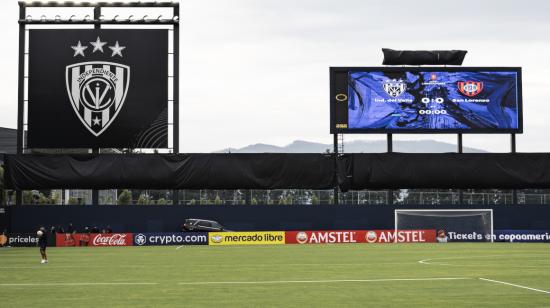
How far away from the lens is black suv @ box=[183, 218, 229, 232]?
6338 centimetres

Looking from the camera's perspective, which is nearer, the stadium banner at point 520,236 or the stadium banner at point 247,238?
the stadium banner at point 247,238

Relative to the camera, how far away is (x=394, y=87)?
6194 centimetres

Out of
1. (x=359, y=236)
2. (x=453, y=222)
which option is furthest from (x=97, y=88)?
(x=453, y=222)

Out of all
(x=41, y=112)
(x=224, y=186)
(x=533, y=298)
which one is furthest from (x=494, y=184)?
(x=533, y=298)

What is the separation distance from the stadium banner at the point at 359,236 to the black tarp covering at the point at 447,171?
429 cm

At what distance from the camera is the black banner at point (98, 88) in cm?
6019

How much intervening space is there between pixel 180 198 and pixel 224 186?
52.3 ft

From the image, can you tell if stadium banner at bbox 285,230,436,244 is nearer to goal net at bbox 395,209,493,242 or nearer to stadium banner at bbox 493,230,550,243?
goal net at bbox 395,209,493,242

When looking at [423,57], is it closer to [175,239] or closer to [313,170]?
[313,170]

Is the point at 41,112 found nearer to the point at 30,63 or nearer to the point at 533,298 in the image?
the point at 30,63

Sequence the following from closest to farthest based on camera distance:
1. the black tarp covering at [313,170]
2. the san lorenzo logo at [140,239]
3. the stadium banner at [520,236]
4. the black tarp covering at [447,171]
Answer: the san lorenzo logo at [140,239]
the stadium banner at [520,236]
the black tarp covering at [313,170]
the black tarp covering at [447,171]

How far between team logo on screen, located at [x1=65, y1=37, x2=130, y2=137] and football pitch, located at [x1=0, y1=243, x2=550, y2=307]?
22.7 meters

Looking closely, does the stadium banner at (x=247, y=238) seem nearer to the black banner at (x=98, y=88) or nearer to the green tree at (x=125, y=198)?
the black banner at (x=98, y=88)

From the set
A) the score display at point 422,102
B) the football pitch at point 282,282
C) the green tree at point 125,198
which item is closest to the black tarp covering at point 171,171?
the score display at point 422,102
